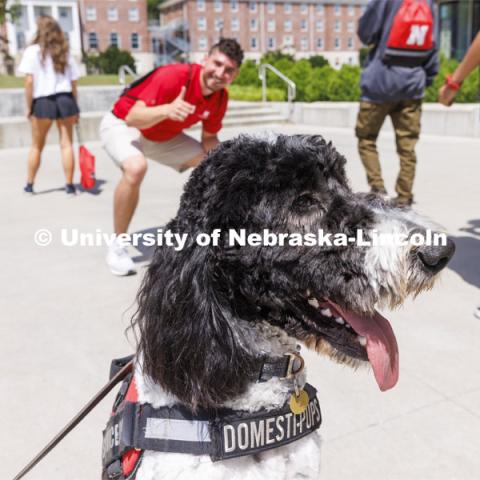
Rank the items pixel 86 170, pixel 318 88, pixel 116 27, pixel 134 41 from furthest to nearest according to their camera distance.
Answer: pixel 134 41
pixel 116 27
pixel 318 88
pixel 86 170

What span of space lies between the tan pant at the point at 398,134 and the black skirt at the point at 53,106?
3.44 m

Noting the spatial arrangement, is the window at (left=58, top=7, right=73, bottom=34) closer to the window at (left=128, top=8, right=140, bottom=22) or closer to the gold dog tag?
the window at (left=128, top=8, right=140, bottom=22)

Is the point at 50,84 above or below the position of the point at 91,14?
below

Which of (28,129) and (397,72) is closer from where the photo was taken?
(397,72)

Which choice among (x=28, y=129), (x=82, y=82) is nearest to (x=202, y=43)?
(x=82, y=82)

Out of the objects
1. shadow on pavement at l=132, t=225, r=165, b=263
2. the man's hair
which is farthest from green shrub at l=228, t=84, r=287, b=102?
the man's hair

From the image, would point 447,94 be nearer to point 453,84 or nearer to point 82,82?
point 453,84

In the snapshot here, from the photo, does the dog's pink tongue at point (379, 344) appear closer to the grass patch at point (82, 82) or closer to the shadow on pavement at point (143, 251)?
the shadow on pavement at point (143, 251)

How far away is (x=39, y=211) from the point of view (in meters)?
6.82

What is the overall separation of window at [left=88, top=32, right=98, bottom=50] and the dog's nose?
262 feet

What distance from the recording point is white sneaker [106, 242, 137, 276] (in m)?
4.60

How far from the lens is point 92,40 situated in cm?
7594

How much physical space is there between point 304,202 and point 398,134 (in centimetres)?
477

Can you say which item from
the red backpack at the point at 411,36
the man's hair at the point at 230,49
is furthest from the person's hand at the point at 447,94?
the red backpack at the point at 411,36
